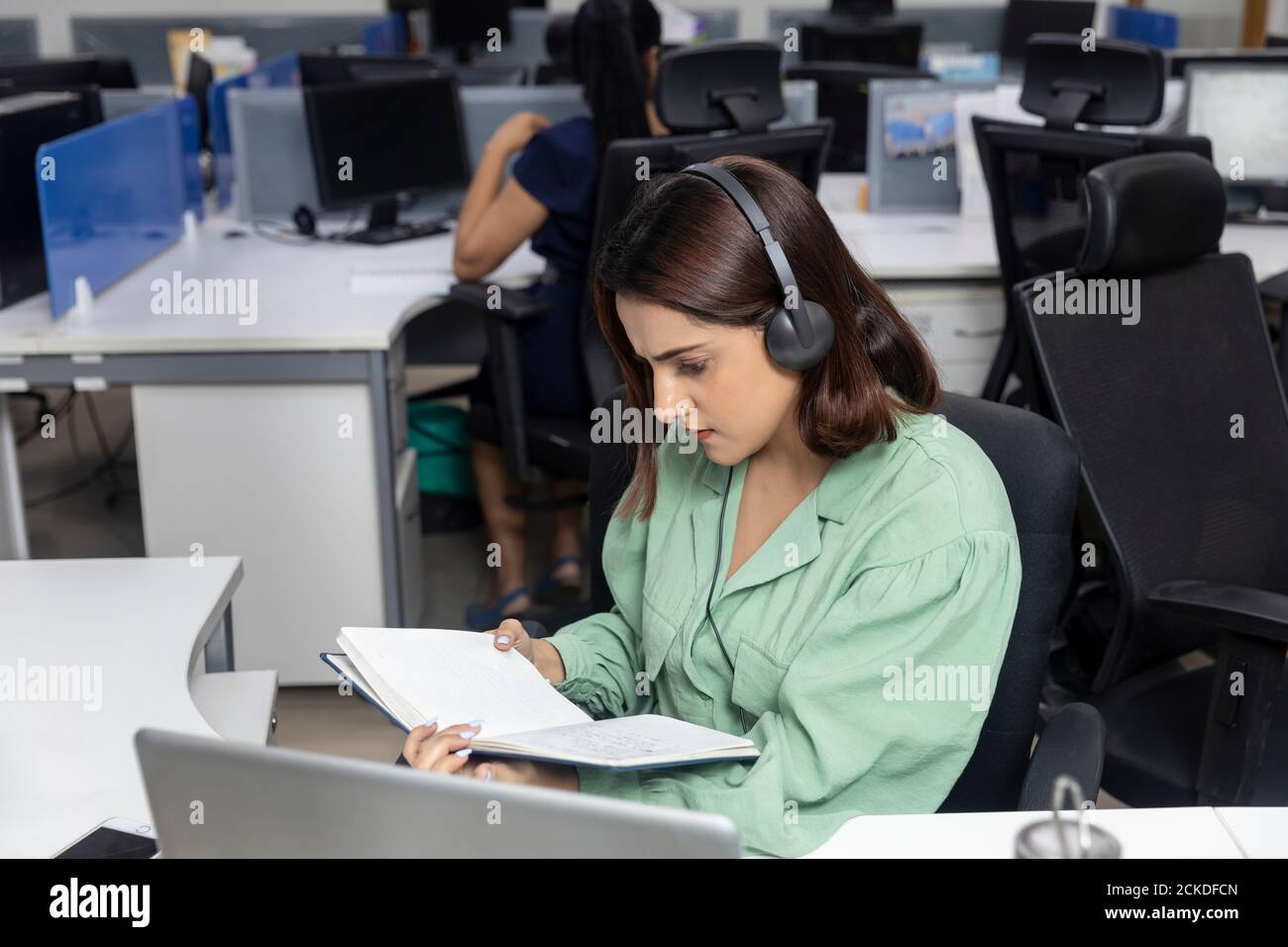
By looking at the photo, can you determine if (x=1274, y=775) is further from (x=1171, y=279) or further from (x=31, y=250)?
(x=31, y=250)

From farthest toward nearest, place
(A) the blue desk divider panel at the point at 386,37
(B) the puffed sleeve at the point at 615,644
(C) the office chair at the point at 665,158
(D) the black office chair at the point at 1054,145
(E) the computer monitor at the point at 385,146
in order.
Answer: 1. (A) the blue desk divider panel at the point at 386,37
2. (E) the computer monitor at the point at 385,146
3. (D) the black office chair at the point at 1054,145
4. (C) the office chair at the point at 665,158
5. (B) the puffed sleeve at the point at 615,644

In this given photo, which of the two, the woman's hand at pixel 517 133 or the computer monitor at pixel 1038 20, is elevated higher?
the computer monitor at pixel 1038 20

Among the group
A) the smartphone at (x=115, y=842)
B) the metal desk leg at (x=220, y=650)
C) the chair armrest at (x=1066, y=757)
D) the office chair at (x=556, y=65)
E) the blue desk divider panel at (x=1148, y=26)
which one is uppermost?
the blue desk divider panel at (x=1148, y=26)

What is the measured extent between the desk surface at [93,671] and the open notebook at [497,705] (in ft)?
0.56

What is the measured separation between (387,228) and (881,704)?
2.50 meters

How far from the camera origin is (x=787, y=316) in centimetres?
112

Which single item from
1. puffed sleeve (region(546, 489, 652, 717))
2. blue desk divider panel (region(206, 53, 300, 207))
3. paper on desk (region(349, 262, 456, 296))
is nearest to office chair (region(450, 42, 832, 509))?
paper on desk (region(349, 262, 456, 296))

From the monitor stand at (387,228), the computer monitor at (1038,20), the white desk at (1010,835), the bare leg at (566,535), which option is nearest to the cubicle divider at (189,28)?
the computer monitor at (1038,20)

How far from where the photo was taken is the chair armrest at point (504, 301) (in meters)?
2.54

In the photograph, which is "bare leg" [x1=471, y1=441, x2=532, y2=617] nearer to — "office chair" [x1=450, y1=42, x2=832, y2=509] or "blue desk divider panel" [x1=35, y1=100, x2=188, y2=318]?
"office chair" [x1=450, y1=42, x2=832, y2=509]

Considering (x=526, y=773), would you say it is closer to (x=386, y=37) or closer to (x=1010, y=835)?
(x=1010, y=835)

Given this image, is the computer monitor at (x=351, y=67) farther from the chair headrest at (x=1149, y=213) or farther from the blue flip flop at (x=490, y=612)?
the chair headrest at (x=1149, y=213)

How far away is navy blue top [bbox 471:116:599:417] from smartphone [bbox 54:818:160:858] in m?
1.62

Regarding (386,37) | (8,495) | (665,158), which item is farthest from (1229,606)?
(386,37)
